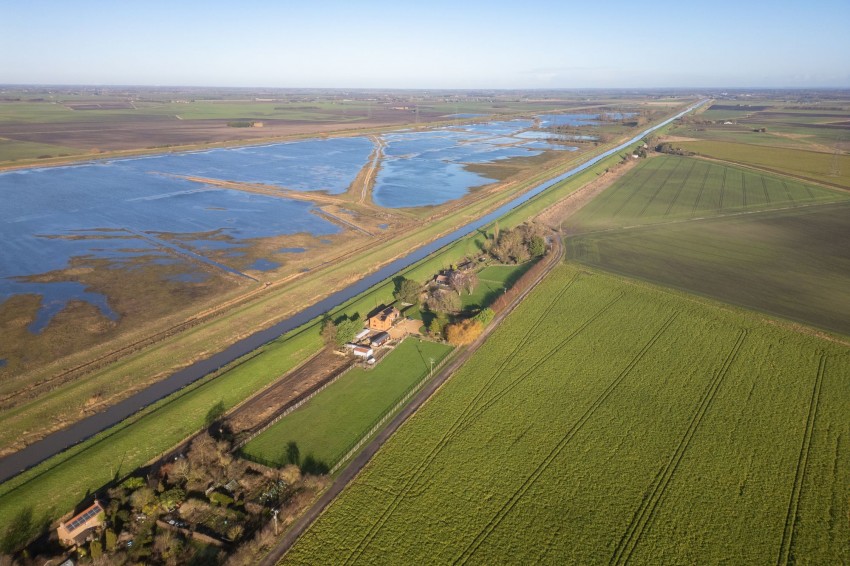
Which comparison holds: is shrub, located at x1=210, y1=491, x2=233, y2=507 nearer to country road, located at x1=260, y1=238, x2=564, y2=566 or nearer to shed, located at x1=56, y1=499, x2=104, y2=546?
country road, located at x1=260, y1=238, x2=564, y2=566

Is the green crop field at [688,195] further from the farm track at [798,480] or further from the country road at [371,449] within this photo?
A: the farm track at [798,480]

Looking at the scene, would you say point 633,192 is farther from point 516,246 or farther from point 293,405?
point 293,405

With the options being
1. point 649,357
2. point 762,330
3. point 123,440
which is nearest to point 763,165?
point 762,330

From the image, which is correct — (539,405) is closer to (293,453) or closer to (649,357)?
(649,357)

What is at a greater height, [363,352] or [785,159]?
[785,159]

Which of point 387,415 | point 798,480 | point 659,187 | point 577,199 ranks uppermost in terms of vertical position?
point 659,187

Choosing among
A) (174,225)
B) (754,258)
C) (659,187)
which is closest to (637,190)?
(659,187)

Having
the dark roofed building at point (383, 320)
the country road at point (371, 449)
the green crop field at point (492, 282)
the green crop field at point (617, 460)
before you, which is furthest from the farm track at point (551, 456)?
the dark roofed building at point (383, 320)
